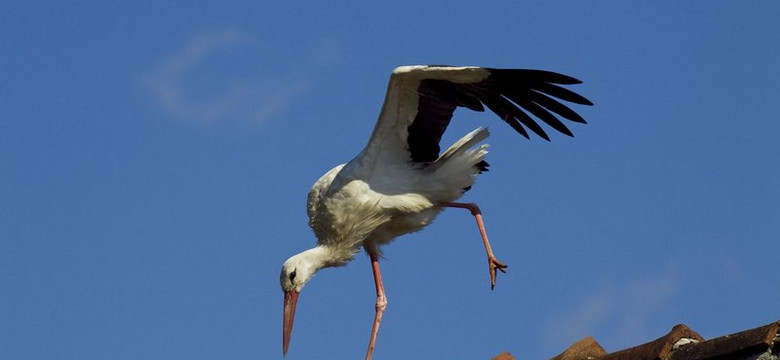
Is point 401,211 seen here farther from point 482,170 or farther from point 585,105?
point 585,105

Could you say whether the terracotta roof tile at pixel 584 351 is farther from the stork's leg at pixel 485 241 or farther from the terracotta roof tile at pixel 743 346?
the stork's leg at pixel 485 241

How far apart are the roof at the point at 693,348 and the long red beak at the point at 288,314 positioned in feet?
8.60

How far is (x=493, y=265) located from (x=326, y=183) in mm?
1160

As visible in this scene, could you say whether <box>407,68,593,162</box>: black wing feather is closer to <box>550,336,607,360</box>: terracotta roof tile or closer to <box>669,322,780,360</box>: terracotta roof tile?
<box>550,336,607,360</box>: terracotta roof tile

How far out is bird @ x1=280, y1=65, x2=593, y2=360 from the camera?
7305 millimetres

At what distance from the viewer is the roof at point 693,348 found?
176 inches

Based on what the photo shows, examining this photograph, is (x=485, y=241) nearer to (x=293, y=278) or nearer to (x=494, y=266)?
(x=494, y=266)

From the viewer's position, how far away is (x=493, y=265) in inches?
307

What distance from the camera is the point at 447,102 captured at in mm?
7582

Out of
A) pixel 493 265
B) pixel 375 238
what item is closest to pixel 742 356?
pixel 493 265

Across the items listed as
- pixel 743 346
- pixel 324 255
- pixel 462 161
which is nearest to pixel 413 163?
pixel 462 161

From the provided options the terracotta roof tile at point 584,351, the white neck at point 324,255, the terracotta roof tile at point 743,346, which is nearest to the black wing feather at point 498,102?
the white neck at point 324,255

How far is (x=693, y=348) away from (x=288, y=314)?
382cm

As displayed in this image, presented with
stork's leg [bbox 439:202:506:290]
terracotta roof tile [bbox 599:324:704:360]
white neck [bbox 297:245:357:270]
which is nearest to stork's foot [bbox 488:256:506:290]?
stork's leg [bbox 439:202:506:290]
